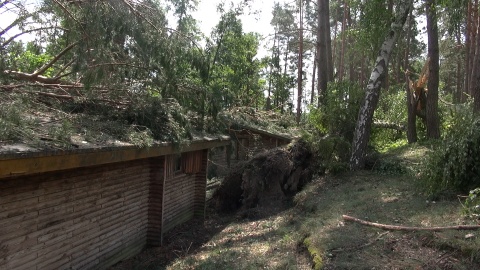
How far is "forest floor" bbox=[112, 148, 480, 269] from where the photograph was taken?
4984 millimetres

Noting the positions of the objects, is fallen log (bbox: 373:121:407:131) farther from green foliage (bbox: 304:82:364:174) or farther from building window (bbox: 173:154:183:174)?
building window (bbox: 173:154:183:174)

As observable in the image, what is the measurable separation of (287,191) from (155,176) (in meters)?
4.77

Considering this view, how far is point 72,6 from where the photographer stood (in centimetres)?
682

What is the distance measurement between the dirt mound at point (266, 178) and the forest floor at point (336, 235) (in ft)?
1.70

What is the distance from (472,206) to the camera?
5602mm

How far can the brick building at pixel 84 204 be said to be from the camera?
193 inches

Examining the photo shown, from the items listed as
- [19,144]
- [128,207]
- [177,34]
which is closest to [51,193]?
[19,144]

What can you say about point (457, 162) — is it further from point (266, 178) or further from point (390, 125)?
point (390, 125)

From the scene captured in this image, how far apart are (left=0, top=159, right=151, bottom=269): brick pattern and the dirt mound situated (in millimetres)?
3884

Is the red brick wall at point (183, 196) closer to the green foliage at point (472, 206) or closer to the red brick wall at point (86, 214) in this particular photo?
the red brick wall at point (86, 214)

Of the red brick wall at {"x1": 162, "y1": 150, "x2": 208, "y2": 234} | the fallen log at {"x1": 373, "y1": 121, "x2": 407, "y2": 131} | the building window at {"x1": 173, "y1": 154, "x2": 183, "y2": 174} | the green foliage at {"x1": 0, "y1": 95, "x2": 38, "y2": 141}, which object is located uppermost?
the fallen log at {"x1": 373, "y1": 121, "x2": 407, "y2": 131}

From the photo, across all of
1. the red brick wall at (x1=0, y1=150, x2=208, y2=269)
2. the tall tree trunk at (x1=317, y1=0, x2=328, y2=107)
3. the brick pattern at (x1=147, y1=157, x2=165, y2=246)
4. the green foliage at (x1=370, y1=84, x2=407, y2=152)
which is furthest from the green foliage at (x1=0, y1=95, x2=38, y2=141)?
the tall tree trunk at (x1=317, y1=0, x2=328, y2=107)

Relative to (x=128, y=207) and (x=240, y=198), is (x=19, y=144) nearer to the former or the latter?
(x=128, y=207)

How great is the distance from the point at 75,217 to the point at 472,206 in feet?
18.9
